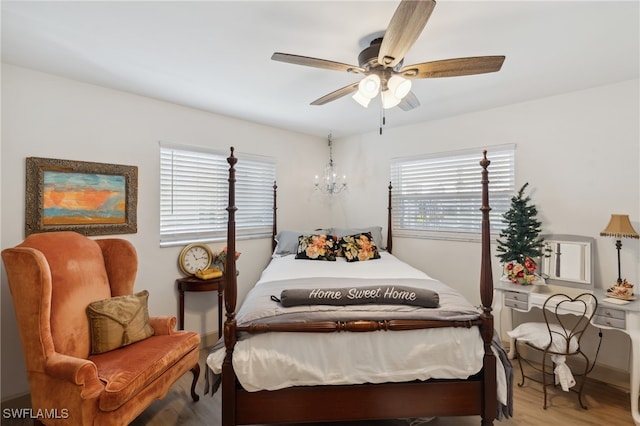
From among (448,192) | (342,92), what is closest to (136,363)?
(342,92)

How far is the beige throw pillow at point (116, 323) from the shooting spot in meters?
2.01

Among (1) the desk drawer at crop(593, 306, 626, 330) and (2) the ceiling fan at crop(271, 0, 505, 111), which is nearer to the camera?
(2) the ceiling fan at crop(271, 0, 505, 111)

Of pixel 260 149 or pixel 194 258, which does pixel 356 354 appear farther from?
pixel 260 149

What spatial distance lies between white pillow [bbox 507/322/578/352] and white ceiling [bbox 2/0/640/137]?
1995 millimetres

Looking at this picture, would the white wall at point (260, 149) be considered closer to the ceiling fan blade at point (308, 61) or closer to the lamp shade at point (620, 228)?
the lamp shade at point (620, 228)

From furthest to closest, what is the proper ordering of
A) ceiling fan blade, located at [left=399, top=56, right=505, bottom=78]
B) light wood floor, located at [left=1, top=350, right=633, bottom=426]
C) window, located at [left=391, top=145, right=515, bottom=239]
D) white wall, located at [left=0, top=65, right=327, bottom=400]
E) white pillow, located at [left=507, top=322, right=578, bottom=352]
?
1. window, located at [left=391, top=145, right=515, bottom=239]
2. white pillow, located at [left=507, top=322, right=578, bottom=352]
3. white wall, located at [left=0, top=65, right=327, bottom=400]
4. light wood floor, located at [left=1, top=350, right=633, bottom=426]
5. ceiling fan blade, located at [left=399, top=56, right=505, bottom=78]

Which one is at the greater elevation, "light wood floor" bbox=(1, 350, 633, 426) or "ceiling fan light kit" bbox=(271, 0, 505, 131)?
"ceiling fan light kit" bbox=(271, 0, 505, 131)

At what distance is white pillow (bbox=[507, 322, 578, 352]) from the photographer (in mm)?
2291

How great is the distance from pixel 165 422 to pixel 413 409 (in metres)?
1.66

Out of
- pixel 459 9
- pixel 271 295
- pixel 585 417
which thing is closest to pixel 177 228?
pixel 271 295

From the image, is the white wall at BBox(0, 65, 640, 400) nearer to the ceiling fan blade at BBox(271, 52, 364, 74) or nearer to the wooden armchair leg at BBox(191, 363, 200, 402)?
the wooden armchair leg at BBox(191, 363, 200, 402)

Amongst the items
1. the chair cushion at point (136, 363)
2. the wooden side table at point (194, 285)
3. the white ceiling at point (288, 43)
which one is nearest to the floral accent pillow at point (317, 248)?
the wooden side table at point (194, 285)

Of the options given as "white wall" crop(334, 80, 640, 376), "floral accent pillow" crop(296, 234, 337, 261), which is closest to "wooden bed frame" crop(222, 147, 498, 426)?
"floral accent pillow" crop(296, 234, 337, 261)

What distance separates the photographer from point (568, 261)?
270cm
